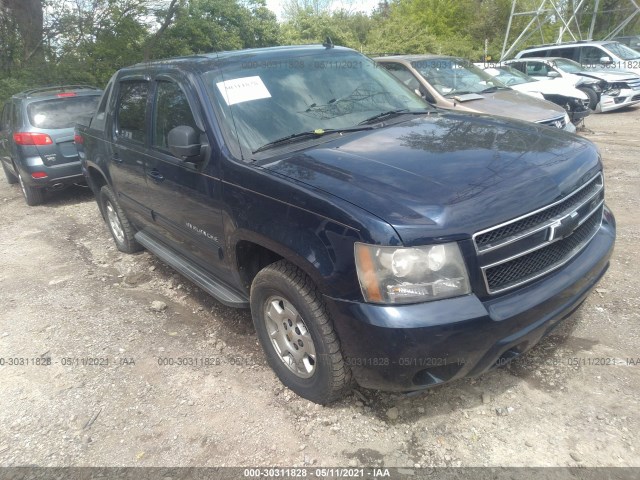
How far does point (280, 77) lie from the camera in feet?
10.9

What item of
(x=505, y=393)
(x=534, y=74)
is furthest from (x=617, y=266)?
(x=534, y=74)

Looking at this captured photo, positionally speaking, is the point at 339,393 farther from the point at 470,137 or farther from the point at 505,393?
the point at 470,137

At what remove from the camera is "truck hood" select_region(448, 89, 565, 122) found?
264 inches

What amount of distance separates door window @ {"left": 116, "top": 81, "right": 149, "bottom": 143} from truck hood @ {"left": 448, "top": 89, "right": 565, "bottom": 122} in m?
4.24

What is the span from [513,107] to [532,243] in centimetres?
527

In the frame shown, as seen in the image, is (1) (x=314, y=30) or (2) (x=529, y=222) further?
(1) (x=314, y=30)

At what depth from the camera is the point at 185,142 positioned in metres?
2.93

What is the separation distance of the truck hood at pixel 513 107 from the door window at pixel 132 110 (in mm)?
4244

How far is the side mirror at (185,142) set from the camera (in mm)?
2932

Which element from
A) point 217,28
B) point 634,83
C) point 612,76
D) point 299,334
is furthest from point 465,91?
point 217,28

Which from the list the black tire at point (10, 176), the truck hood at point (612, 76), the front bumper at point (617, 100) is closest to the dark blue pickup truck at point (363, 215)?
the black tire at point (10, 176)

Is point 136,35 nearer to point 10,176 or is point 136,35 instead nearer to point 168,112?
point 10,176

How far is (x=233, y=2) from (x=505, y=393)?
18.8 metres

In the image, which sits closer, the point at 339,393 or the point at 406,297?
the point at 406,297
